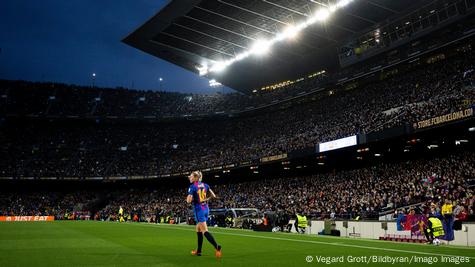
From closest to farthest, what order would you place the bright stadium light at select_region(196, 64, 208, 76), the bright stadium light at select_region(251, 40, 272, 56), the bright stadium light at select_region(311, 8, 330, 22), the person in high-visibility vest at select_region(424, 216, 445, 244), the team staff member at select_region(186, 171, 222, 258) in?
the team staff member at select_region(186, 171, 222, 258) < the person in high-visibility vest at select_region(424, 216, 445, 244) < the bright stadium light at select_region(311, 8, 330, 22) < the bright stadium light at select_region(251, 40, 272, 56) < the bright stadium light at select_region(196, 64, 208, 76)

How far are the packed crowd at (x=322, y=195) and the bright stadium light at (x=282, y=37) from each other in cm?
1463

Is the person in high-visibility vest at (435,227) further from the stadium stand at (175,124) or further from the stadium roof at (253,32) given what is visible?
the stadium roof at (253,32)

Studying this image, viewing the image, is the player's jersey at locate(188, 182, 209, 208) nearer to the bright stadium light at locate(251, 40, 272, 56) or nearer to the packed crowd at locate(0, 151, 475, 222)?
the packed crowd at locate(0, 151, 475, 222)

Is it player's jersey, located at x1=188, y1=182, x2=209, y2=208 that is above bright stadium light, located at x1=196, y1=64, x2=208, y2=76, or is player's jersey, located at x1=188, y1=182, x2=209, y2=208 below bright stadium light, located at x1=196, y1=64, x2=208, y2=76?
below

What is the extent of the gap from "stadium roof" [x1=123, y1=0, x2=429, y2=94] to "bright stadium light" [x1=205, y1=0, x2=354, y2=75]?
1.23ft

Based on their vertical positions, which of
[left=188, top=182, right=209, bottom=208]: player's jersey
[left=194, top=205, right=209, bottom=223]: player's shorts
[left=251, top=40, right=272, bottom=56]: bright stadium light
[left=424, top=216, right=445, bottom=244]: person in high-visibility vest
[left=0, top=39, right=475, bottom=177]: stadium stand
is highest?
[left=251, top=40, right=272, bottom=56]: bright stadium light

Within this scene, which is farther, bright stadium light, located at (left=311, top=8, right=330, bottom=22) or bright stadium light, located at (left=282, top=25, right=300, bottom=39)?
bright stadium light, located at (left=282, top=25, right=300, bottom=39)

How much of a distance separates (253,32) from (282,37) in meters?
3.50

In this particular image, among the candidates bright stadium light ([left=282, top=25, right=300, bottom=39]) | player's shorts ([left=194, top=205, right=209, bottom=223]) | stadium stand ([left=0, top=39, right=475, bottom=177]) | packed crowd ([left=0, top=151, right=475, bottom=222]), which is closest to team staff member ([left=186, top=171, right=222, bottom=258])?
player's shorts ([left=194, top=205, right=209, bottom=223])

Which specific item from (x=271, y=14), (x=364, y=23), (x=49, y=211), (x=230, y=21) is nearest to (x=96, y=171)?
(x=49, y=211)

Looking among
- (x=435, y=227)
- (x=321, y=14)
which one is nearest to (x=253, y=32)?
(x=321, y=14)

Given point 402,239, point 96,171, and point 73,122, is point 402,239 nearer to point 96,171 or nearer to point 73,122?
point 96,171

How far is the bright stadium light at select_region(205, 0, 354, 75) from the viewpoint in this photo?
3789cm

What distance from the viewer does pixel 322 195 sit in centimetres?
3719
